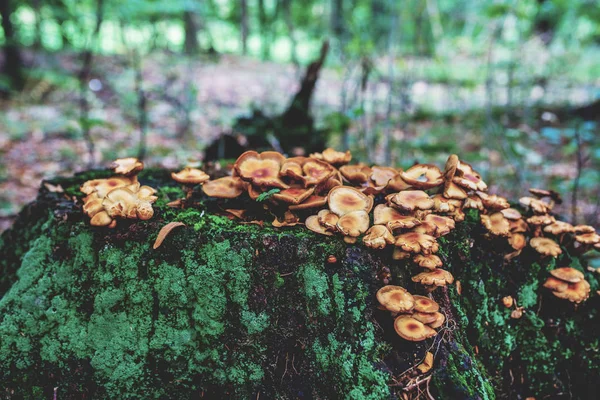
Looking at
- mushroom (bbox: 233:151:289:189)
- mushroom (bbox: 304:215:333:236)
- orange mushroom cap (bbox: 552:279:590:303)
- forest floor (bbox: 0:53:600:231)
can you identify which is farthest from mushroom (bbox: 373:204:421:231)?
forest floor (bbox: 0:53:600:231)

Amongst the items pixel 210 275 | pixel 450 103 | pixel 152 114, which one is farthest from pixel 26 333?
pixel 450 103

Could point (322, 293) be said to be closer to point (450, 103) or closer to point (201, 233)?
point (201, 233)

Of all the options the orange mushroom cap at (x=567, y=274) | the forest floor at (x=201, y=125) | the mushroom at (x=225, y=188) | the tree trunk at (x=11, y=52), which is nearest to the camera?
the mushroom at (x=225, y=188)

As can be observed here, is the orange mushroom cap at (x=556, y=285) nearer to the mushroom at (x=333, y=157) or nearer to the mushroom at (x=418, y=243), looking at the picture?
the mushroom at (x=418, y=243)

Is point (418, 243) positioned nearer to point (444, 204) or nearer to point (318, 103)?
point (444, 204)

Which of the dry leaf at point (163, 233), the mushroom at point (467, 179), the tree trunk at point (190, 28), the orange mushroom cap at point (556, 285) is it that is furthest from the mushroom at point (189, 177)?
the tree trunk at point (190, 28)

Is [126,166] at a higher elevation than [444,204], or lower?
higher

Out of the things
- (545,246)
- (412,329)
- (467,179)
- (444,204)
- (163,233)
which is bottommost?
(412,329)

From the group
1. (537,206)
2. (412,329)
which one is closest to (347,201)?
(412,329)
